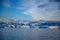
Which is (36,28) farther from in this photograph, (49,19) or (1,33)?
(1,33)

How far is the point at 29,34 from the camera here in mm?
1613

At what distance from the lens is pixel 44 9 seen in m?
1.62

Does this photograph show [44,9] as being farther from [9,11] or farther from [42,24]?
[9,11]

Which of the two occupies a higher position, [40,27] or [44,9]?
[44,9]

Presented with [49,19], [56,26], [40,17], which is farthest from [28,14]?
[56,26]

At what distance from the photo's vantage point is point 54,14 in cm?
162

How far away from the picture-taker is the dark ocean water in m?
1.60

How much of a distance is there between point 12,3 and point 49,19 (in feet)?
1.64

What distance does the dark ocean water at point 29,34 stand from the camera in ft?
5.26

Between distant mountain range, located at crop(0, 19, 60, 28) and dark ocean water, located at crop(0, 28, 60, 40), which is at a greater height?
distant mountain range, located at crop(0, 19, 60, 28)

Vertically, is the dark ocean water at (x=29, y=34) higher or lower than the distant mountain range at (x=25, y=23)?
lower

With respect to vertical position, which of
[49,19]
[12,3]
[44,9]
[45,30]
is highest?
[12,3]

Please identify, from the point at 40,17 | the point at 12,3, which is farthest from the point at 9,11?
the point at 40,17

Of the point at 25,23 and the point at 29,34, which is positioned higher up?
the point at 25,23
